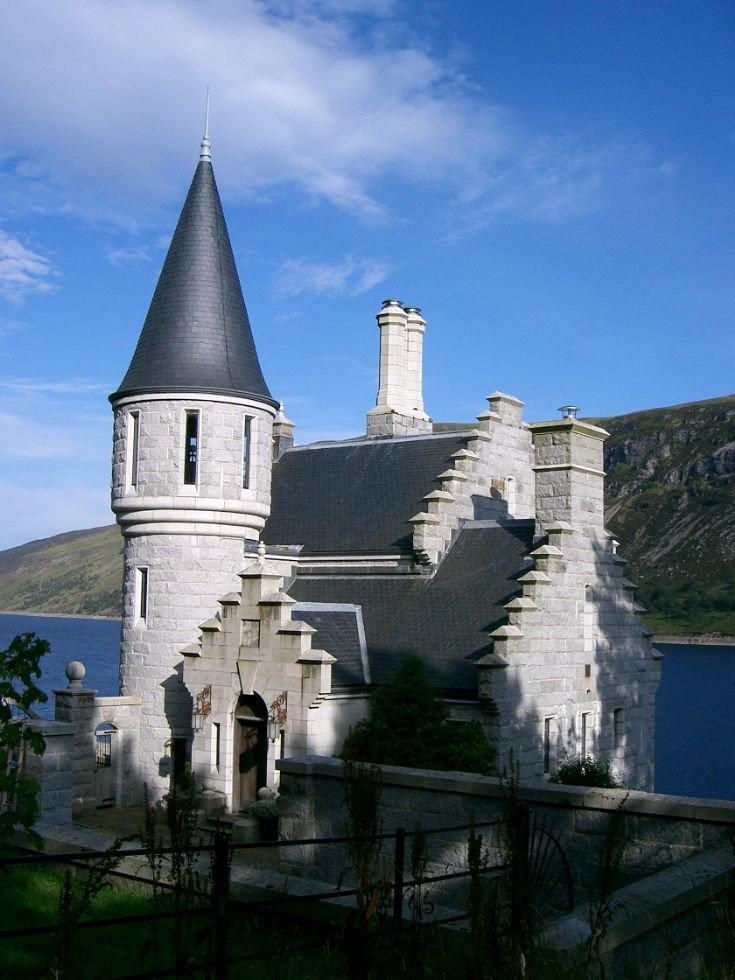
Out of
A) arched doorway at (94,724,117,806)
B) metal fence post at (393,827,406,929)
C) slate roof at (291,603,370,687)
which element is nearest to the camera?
metal fence post at (393,827,406,929)

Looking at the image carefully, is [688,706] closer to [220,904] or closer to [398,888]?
[398,888]

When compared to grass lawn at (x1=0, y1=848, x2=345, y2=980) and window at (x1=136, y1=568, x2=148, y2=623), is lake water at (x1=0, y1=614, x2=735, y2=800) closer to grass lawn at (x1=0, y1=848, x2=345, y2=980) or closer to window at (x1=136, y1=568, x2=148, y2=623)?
window at (x1=136, y1=568, x2=148, y2=623)

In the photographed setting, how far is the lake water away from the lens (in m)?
43.2

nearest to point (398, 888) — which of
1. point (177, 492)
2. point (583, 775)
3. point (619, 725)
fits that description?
point (583, 775)

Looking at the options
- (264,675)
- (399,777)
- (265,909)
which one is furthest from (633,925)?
(264,675)

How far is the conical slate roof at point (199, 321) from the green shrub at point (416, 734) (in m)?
7.98

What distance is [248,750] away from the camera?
68.1 ft

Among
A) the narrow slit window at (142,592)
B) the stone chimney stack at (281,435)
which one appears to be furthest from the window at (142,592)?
the stone chimney stack at (281,435)

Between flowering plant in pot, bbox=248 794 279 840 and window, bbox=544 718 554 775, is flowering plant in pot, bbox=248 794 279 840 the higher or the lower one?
the lower one

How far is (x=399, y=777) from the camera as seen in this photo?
12.6m

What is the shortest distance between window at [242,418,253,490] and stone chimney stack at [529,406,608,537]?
254 inches

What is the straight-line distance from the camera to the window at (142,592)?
23531 mm

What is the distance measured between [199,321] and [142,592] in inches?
246

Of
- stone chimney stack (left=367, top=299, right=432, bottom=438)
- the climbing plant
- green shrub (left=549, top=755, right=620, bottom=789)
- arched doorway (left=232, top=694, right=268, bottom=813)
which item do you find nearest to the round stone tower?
arched doorway (left=232, top=694, right=268, bottom=813)
